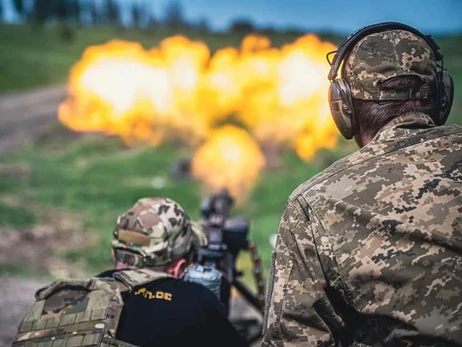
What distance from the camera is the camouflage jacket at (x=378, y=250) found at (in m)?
1.89

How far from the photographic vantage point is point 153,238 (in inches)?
135

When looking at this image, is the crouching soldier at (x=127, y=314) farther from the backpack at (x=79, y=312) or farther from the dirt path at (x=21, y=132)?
the dirt path at (x=21, y=132)

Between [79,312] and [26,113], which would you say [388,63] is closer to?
[79,312]

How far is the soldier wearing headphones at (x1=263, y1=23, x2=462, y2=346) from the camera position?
1.89 meters

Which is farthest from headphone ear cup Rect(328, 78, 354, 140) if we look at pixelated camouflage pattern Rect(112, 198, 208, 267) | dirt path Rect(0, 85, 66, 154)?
dirt path Rect(0, 85, 66, 154)

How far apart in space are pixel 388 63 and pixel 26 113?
105 feet

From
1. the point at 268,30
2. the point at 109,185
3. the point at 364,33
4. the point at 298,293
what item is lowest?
the point at 298,293

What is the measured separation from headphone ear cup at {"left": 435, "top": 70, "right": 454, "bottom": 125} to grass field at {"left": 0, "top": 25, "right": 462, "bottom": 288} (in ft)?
25.6

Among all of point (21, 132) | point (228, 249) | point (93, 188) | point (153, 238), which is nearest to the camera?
point (153, 238)

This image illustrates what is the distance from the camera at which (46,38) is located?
2116 inches

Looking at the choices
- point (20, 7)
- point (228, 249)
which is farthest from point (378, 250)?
point (20, 7)

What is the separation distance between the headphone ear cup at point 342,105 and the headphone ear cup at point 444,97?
331mm

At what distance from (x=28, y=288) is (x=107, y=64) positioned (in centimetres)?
445

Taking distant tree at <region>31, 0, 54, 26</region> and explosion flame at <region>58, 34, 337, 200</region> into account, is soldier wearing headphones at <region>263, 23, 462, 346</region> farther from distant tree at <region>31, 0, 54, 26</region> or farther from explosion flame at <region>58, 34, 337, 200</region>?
distant tree at <region>31, 0, 54, 26</region>
